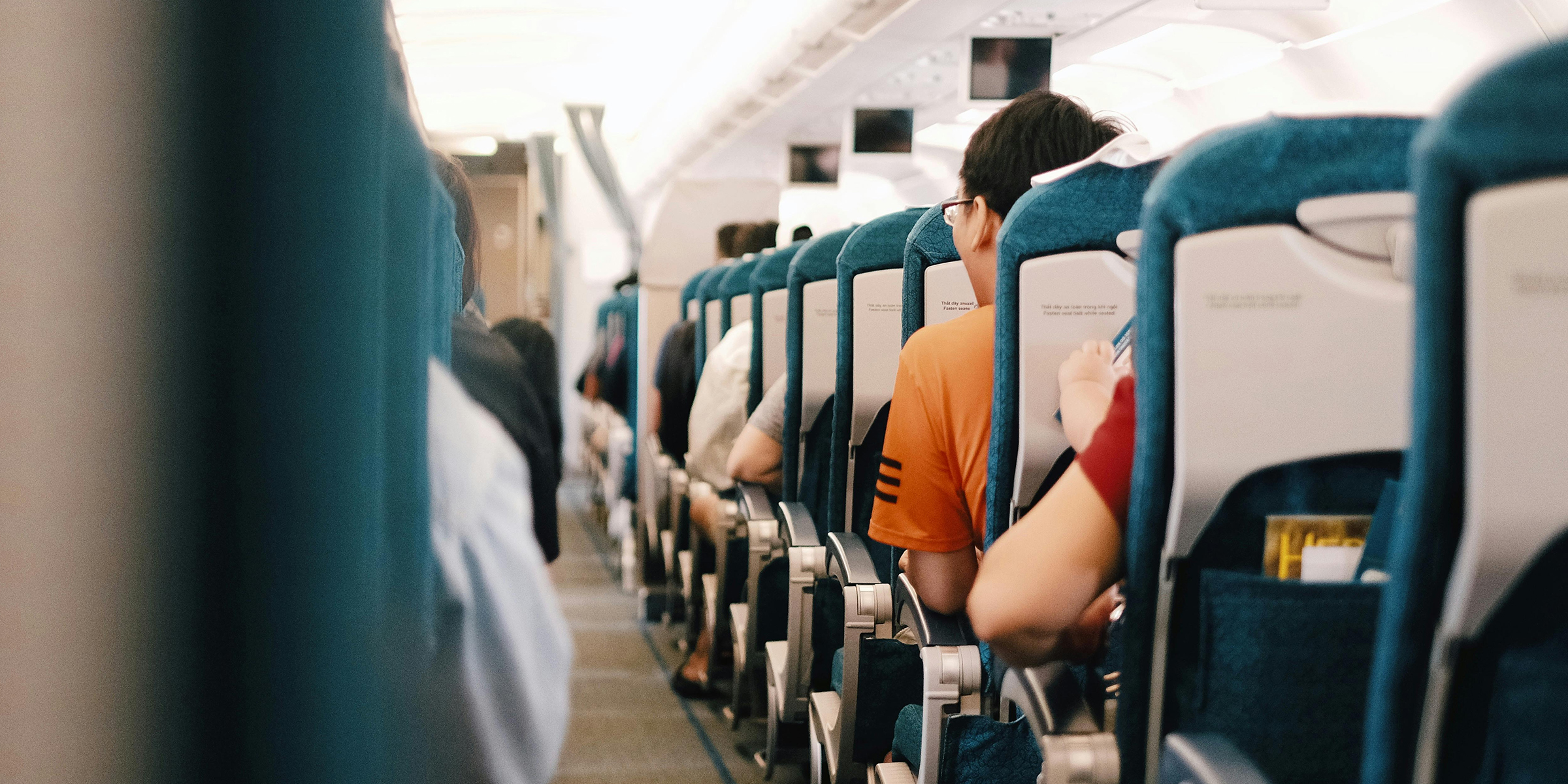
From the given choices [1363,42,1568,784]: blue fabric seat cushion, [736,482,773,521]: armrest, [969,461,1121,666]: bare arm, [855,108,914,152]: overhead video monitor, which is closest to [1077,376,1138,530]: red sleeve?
[969,461,1121,666]: bare arm

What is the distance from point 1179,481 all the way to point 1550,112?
1.65ft

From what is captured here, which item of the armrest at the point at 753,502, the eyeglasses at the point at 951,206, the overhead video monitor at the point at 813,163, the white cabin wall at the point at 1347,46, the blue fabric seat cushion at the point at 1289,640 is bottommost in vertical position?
the armrest at the point at 753,502

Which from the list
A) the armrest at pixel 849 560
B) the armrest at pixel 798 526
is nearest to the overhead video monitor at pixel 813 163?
the armrest at pixel 798 526

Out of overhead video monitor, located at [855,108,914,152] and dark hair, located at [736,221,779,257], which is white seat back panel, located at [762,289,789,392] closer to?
dark hair, located at [736,221,779,257]

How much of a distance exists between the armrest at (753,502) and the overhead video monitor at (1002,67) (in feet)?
11.3

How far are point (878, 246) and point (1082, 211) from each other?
0.90 m

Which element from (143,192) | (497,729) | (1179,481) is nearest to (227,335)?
(143,192)

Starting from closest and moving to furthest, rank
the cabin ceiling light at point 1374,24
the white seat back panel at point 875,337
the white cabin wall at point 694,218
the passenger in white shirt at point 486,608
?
1. the passenger in white shirt at point 486,608
2. the white seat back panel at point 875,337
3. the cabin ceiling light at point 1374,24
4. the white cabin wall at point 694,218

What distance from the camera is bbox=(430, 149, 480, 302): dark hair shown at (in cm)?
43

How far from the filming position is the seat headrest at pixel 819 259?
2697 mm

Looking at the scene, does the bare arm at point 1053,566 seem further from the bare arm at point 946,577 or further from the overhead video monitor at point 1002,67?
the overhead video monitor at point 1002,67

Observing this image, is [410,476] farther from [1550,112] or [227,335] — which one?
[1550,112]

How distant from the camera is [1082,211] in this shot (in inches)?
56.1

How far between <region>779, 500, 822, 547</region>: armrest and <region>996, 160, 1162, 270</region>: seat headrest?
1.24m
